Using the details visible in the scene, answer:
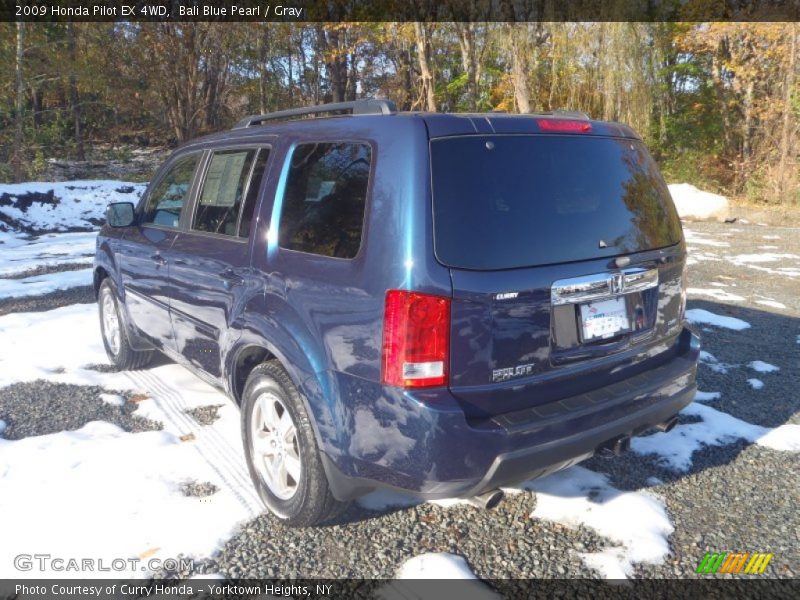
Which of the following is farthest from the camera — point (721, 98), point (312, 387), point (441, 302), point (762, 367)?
point (721, 98)

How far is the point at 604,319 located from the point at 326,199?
4.40ft

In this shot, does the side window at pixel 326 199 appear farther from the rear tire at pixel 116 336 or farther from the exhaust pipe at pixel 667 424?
the rear tire at pixel 116 336

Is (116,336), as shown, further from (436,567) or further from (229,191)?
(436,567)

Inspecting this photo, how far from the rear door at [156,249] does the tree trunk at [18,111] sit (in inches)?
622

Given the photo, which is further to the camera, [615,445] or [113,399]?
[113,399]

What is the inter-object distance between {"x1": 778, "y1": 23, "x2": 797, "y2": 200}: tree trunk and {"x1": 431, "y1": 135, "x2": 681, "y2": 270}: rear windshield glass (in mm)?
17731

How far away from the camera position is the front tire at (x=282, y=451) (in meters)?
2.79

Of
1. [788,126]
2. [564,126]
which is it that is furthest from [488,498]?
[788,126]

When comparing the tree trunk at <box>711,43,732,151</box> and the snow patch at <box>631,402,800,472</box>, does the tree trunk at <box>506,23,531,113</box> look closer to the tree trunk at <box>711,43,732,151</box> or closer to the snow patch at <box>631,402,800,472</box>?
the tree trunk at <box>711,43,732,151</box>

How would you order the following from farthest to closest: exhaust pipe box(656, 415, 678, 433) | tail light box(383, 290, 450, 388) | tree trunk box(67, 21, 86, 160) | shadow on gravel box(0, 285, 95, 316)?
tree trunk box(67, 21, 86, 160) → shadow on gravel box(0, 285, 95, 316) → exhaust pipe box(656, 415, 678, 433) → tail light box(383, 290, 450, 388)

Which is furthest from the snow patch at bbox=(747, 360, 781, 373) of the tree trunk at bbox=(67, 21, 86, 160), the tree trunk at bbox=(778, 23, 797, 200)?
the tree trunk at bbox=(67, 21, 86, 160)

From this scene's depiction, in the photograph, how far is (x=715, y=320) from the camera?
21.9 ft

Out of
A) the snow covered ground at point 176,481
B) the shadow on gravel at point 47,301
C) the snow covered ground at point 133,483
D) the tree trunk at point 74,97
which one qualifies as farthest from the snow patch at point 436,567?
the tree trunk at point 74,97

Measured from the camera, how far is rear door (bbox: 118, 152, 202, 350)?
4.10 metres
